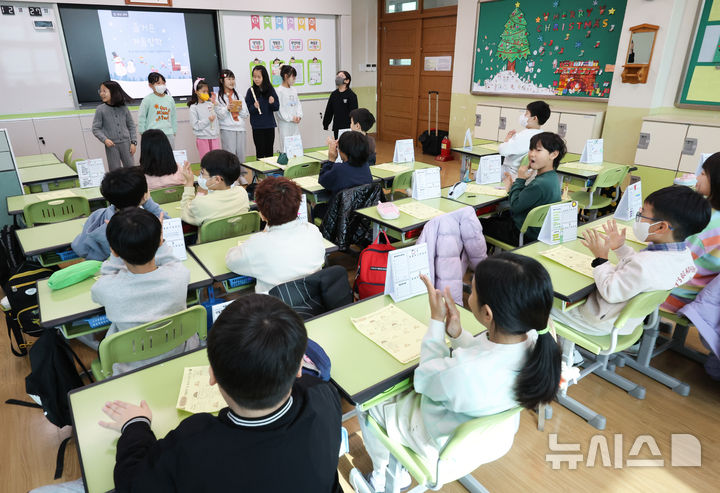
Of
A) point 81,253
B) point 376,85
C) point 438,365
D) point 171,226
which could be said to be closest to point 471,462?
point 438,365

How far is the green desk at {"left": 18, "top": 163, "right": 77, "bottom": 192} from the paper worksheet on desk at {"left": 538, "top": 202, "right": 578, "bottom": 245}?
3902mm

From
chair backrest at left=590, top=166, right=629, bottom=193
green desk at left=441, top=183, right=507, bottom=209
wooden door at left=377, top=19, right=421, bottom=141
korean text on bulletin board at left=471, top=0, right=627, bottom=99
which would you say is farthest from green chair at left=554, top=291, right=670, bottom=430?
wooden door at left=377, top=19, right=421, bottom=141

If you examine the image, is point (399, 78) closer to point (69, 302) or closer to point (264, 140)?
point (264, 140)

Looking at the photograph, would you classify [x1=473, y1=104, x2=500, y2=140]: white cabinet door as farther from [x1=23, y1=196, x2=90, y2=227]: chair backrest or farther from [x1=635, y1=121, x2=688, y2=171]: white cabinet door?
[x1=23, y1=196, x2=90, y2=227]: chair backrest

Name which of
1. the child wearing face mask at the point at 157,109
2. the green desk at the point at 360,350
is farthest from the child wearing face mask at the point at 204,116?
the green desk at the point at 360,350

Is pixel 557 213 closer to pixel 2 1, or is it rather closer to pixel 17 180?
pixel 17 180

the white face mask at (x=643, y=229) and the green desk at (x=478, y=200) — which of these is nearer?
the white face mask at (x=643, y=229)

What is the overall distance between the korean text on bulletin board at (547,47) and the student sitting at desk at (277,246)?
5.15 meters

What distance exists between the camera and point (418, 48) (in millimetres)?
8250

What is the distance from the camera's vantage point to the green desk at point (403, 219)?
9.37ft

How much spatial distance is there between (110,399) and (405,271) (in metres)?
1.14

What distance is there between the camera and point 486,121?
22.5 feet

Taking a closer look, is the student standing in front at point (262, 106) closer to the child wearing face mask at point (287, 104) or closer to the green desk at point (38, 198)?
the child wearing face mask at point (287, 104)

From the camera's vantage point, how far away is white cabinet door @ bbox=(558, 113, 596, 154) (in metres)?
5.59
